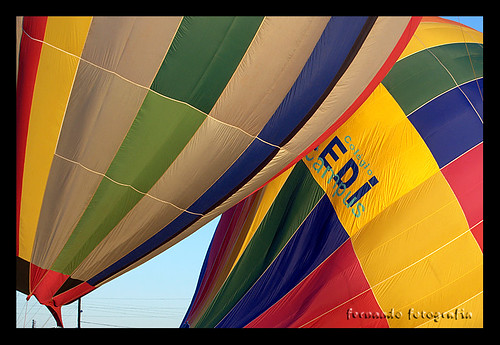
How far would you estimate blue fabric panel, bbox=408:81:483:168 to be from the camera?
4535mm

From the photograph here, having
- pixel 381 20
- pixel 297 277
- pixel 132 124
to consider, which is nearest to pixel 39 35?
pixel 132 124

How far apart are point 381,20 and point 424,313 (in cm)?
244

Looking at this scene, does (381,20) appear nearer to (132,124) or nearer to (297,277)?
(132,124)

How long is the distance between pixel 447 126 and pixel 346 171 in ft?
3.17

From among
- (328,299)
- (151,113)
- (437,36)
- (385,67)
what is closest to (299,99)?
(385,67)

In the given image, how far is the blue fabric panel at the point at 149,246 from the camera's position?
387cm

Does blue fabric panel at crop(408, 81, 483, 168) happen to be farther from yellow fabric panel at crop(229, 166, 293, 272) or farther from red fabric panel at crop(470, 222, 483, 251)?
yellow fabric panel at crop(229, 166, 293, 272)

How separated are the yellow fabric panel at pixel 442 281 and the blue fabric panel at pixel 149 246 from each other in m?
1.88

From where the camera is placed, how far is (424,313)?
14.3ft

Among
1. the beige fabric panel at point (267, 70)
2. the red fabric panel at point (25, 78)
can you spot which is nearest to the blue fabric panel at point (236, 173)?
the beige fabric panel at point (267, 70)

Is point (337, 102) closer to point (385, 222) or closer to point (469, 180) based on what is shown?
point (385, 222)

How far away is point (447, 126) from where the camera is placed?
4.60m

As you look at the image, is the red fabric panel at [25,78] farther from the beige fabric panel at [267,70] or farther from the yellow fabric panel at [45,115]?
the beige fabric panel at [267,70]

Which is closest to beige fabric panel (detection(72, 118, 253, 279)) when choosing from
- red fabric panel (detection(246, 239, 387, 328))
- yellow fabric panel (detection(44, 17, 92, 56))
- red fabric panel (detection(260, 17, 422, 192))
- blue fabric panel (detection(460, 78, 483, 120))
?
red fabric panel (detection(260, 17, 422, 192))
